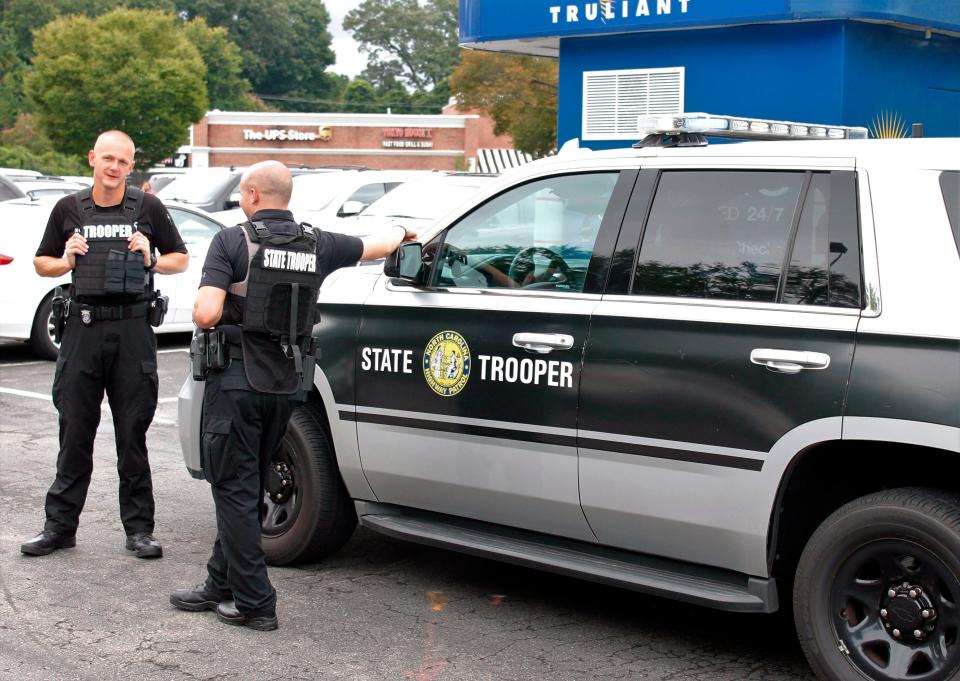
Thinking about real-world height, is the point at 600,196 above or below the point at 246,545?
above

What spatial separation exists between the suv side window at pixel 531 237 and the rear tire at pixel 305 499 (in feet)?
2.98

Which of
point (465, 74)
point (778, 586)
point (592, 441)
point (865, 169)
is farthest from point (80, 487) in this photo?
point (465, 74)

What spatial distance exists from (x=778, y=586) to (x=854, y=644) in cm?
48

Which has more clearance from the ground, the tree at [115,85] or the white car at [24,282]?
the tree at [115,85]

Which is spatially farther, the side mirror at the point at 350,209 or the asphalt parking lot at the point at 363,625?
the side mirror at the point at 350,209

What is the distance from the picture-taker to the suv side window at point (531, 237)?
500cm

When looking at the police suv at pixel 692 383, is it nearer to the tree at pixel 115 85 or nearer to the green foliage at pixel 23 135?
the tree at pixel 115 85

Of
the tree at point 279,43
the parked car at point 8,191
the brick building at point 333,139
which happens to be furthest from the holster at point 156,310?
the tree at point 279,43

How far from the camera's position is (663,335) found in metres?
4.61

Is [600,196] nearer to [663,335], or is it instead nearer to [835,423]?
[663,335]

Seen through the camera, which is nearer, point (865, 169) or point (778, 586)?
point (865, 169)

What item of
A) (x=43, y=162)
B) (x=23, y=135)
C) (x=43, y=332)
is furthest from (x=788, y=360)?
(x=23, y=135)

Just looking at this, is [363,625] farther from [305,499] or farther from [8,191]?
[8,191]

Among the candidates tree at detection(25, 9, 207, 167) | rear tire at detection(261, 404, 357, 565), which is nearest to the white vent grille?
rear tire at detection(261, 404, 357, 565)
